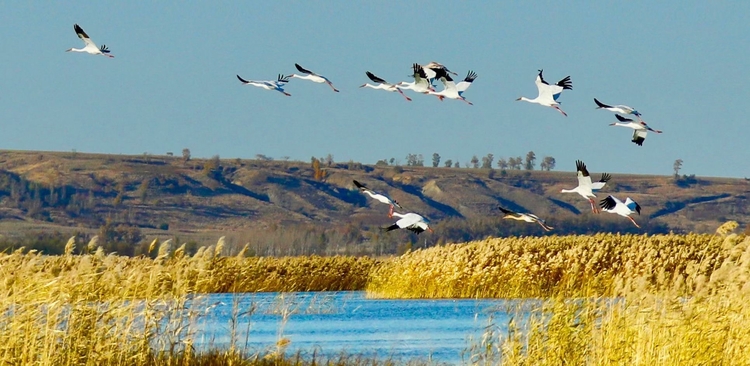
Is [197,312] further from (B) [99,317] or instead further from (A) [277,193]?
(A) [277,193]

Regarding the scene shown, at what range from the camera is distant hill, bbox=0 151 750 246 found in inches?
5965

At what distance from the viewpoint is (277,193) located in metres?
170

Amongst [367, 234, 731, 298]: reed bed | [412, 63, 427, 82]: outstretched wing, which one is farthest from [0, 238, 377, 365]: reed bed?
[367, 234, 731, 298]: reed bed

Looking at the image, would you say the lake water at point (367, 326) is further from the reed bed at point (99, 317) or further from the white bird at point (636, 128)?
the white bird at point (636, 128)

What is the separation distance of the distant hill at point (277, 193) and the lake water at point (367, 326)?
Result: 4402 inches

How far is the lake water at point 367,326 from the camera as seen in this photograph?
765 inches

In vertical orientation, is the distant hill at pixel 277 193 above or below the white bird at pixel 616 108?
below

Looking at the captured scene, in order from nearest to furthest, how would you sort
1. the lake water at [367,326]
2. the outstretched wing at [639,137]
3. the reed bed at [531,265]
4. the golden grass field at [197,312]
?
the golden grass field at [197,312] → the lake water at [367,326] → the outstretched wing at [639,137] → the reed bed at [531,265]

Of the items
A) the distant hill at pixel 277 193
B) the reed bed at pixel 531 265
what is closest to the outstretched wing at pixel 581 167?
the reed bed at pixel 531 265

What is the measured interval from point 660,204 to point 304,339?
149960 millimetres

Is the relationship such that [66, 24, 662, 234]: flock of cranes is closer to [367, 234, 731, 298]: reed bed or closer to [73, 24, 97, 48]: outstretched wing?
[73, 24, 97, 48]: outstretched wing

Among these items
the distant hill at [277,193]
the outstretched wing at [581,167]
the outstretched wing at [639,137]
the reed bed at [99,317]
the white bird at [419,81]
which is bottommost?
the distant hill at [277,193]

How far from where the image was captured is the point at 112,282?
14.4m

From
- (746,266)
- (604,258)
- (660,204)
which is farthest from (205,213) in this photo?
(746,266)
